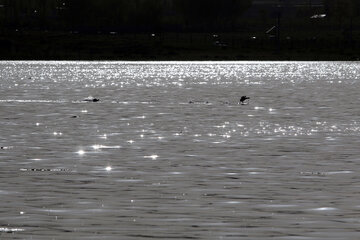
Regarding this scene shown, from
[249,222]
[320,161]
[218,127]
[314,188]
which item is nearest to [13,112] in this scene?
[218,127]

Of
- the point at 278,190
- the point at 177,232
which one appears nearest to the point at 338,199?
the point at 278,190

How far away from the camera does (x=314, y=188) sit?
32.7 m

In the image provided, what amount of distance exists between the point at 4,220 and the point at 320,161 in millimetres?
16065

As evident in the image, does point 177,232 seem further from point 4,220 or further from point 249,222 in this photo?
point 4,220

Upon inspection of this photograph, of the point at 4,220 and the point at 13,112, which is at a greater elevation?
the point at 4,220

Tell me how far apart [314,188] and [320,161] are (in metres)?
7.86

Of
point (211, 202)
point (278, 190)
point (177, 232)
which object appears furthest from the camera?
point (278, 190)

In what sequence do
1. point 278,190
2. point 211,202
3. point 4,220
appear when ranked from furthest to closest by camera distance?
point 278,190
point 211,202
point 4,220

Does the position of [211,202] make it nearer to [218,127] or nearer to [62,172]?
[62,172]

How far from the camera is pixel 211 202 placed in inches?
1172

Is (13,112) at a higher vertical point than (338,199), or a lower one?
lower

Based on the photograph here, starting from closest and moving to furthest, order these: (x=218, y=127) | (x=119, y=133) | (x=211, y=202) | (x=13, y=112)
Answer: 1. (x=211, y=202)
2. (x=119, y=133)
3. (x=218, y=127)
4. (x=13, y=112)

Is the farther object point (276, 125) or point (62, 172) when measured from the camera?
point (276, 125)

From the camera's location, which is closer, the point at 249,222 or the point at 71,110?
the point at 249,222
